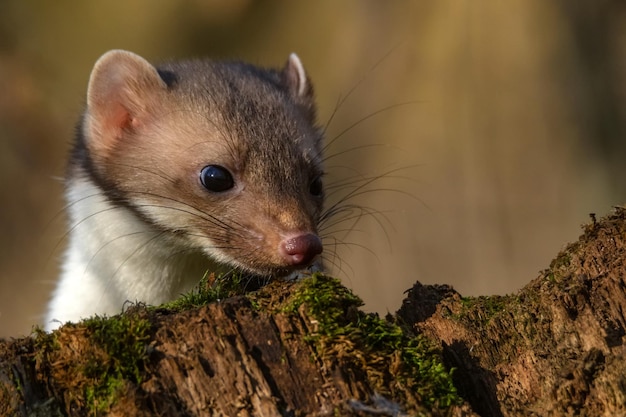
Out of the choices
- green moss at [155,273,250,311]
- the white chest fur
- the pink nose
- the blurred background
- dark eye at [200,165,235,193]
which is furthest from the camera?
the blurred background

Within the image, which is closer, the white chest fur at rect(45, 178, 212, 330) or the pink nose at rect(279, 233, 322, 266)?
the pink nose at rect(279, 233, 322, 266)

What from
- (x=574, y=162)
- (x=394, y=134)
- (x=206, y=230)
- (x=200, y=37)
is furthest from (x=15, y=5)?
(x=206, y=230)

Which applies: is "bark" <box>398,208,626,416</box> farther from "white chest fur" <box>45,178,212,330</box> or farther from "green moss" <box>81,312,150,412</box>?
"white chest fur" <box>45,178,212,330</box>

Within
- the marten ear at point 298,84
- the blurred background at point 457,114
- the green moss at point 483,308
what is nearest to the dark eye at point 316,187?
the marten ear at point 298,84

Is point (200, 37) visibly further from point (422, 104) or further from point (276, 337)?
point (276, 337)

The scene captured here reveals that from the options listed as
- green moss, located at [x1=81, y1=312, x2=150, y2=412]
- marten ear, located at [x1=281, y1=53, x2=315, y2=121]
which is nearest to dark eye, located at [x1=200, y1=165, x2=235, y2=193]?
marten ear, located at [x1=281, y1=53, x2=315, y2=121]
